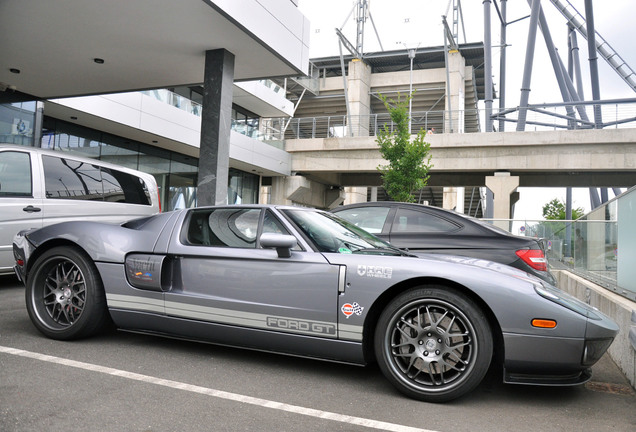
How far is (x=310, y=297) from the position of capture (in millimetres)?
3414

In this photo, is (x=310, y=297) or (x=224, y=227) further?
(x=224, y=227)

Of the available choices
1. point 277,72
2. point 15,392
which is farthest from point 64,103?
point 15,392

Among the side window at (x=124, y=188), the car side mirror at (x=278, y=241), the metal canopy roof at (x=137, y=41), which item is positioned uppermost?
the metal canopy roof at (x=137, y=41)

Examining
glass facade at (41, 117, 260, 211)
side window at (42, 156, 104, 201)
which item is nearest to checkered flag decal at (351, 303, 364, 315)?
side window at (42, 156, 104, 201)

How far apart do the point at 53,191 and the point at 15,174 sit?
1.60 feet

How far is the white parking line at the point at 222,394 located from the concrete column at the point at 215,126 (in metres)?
6.21

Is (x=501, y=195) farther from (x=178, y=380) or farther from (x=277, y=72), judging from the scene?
(x=178, y=380)

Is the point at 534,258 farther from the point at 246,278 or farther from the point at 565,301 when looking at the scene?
the point at 246,278

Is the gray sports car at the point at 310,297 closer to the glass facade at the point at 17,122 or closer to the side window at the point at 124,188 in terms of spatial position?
the side window at the point at 124,188

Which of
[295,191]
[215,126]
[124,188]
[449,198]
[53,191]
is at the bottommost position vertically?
[53,191]

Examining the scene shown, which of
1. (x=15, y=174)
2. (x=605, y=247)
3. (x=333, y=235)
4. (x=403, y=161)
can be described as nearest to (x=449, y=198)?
(x=403, y=161)

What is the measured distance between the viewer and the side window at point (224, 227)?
385 cm

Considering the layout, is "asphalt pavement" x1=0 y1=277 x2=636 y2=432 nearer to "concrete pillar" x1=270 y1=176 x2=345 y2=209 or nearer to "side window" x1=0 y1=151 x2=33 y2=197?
"side window" x1=0 y1=151 x2=33 y2=197

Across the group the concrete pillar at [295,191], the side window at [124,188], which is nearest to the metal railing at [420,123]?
the concrete pillar at [295,191]
